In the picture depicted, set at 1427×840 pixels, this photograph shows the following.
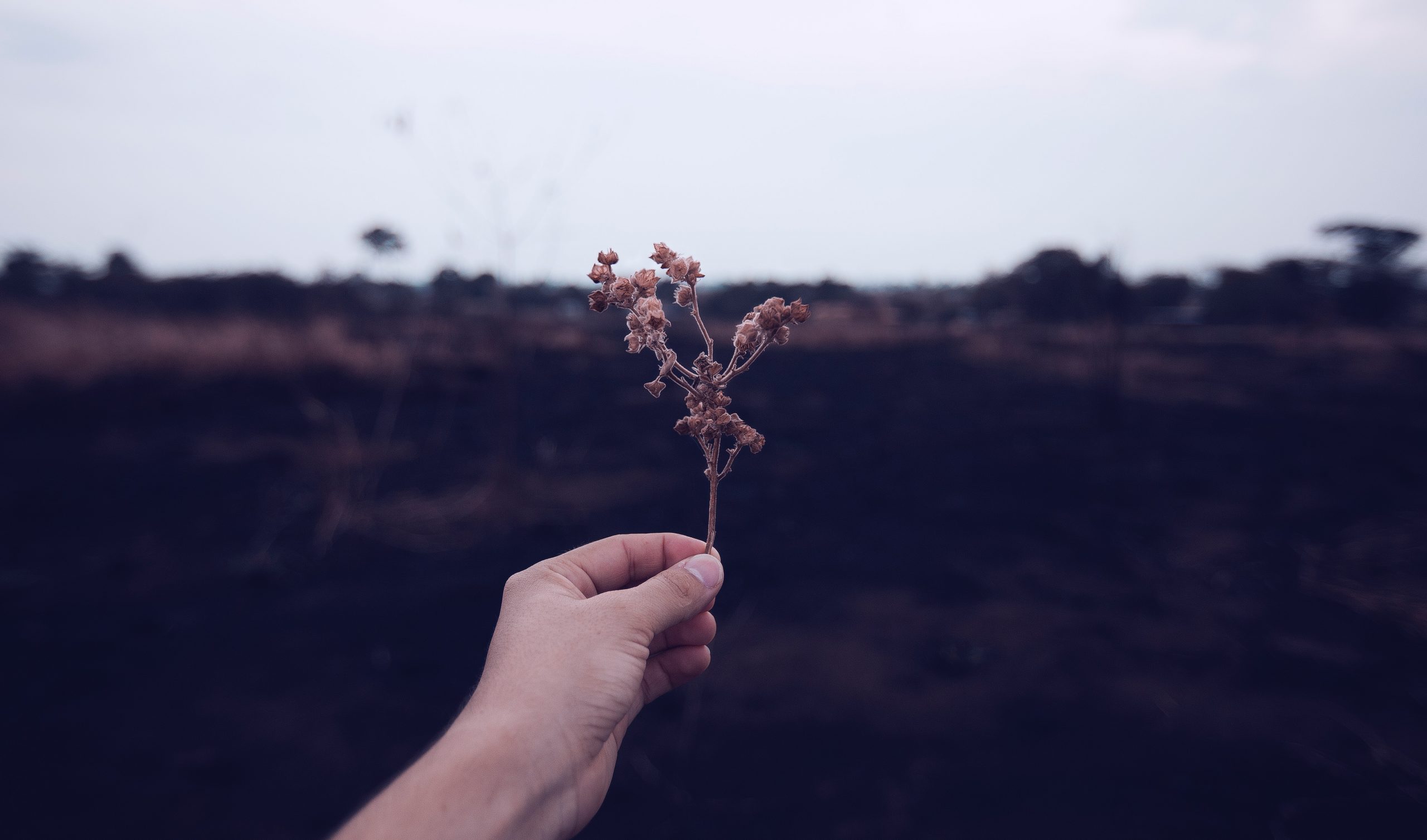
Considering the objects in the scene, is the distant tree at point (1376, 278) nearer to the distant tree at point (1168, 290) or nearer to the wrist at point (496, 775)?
the distant tree at point (1168, 290)

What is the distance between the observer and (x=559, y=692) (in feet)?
3.92

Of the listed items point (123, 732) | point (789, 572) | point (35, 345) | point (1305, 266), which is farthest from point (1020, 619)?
point (1305, 266)

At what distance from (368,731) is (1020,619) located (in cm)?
449

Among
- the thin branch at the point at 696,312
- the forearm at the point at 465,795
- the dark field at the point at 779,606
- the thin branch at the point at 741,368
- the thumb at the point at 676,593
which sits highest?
the thin branch at the point at 696,312

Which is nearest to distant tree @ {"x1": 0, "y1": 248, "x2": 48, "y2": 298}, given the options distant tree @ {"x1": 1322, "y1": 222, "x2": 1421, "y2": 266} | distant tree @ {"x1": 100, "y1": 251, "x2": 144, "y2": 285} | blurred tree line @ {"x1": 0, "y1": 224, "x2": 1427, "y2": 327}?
blurred tree line @ {"x1": 0, "y1": 224, "x2": 1427, "y2": 327}

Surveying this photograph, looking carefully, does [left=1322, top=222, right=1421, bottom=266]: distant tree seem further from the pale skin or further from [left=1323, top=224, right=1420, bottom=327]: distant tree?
the pale skin

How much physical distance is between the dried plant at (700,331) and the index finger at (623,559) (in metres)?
0.35

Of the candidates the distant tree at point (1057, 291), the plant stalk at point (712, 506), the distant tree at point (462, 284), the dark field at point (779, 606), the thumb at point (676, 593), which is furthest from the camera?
the distant tree at point (1057, 291)

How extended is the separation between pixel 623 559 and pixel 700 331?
1.91ft

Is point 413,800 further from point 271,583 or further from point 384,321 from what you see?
point 384,321

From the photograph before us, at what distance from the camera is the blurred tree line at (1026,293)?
1365 cm

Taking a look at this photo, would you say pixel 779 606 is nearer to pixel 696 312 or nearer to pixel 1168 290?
pixel 696 312

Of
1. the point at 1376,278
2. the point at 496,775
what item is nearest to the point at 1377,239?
the point at 1376,278

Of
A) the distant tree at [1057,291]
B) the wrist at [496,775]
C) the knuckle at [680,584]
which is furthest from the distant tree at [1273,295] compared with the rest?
the wrist at [496,775]
